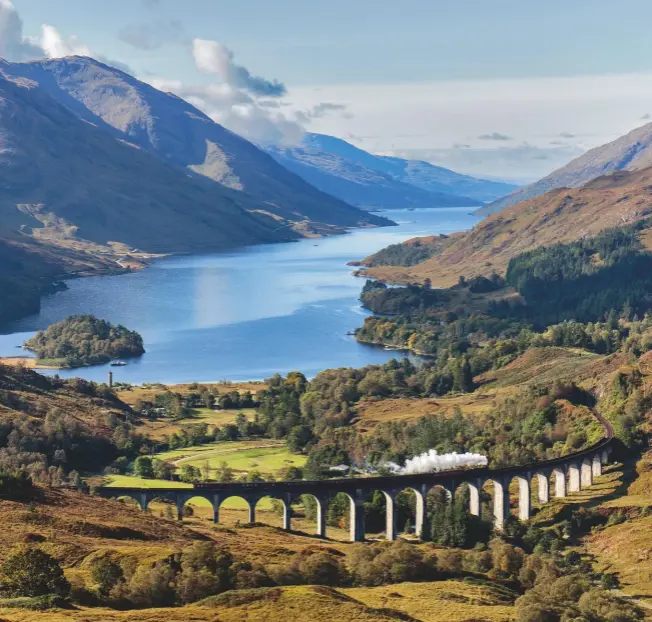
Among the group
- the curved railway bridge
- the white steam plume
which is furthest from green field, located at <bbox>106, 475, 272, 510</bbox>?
the white steam plume

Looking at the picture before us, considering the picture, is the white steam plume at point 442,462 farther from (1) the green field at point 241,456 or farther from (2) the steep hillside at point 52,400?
(2) the steep hillside at point 52,400

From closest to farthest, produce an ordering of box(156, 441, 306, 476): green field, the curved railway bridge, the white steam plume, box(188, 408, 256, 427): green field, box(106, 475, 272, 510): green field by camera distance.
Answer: the curved railway bridge → box(106, 475, 272, 510): green field → the white steam plume → box(156, 441, 306, 476): green field → box(188, 408, 256, 427): green field

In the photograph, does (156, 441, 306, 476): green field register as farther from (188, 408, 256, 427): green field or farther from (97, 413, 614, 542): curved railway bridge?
(97, 413, 614, 542): curved railway bridge

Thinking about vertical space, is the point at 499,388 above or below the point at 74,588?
above

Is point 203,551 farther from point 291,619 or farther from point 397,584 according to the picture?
point 397,584

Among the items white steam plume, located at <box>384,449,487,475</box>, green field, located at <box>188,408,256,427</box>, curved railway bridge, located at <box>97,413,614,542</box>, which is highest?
green field, located at <box>188,408,256,427</box>

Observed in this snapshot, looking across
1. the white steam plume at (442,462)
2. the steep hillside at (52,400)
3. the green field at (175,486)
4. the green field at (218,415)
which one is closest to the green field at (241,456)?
the steep hillside at (52,400)

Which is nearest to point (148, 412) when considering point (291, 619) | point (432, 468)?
point (432, 468)

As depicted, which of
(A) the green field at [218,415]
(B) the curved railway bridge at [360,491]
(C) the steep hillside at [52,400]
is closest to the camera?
(B) the curved railway bridge at [360,491]
